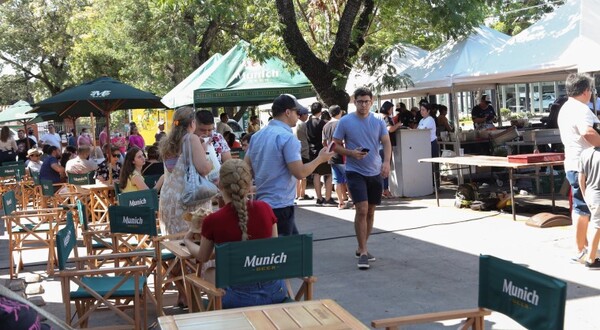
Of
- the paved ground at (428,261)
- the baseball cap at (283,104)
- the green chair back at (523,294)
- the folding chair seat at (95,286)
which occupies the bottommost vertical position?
the paved ground at (428,261)

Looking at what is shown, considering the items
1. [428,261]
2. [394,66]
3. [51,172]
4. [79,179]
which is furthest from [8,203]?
[394,66]

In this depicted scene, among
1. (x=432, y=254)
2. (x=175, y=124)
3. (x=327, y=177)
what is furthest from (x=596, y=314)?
(x=327, y=177)

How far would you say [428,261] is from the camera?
8.33 meters

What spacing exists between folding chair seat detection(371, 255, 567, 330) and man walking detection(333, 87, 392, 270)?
13.4 ft

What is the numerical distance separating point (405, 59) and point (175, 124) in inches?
436

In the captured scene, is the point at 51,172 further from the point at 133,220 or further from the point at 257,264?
the point at 257,264

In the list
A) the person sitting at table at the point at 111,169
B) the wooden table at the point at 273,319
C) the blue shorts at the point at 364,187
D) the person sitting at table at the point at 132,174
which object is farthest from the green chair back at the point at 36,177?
the wooden table at the point at 273,319

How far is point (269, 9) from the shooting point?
16.1 meters

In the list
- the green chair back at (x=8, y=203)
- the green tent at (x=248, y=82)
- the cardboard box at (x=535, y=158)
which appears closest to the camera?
the green chair back at (x=8, y=203)

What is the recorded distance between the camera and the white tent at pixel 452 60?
13.9 m

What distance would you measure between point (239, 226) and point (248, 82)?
11.3m

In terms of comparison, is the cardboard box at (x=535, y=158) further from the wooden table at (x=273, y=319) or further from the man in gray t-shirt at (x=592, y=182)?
the wooden table at (x=273, y=319)

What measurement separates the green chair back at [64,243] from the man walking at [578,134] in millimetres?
4700

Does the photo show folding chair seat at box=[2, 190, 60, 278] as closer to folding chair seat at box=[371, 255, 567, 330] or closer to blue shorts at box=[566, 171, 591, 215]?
blue shorts at box=[566, 171, 591, 215]
